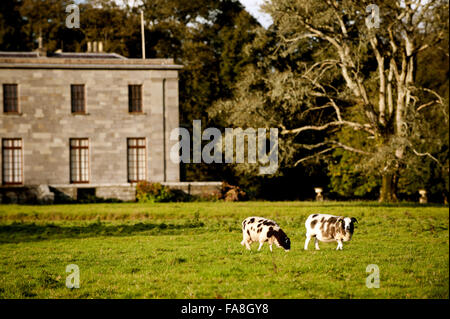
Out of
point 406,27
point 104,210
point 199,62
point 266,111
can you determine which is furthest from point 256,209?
point 199,62

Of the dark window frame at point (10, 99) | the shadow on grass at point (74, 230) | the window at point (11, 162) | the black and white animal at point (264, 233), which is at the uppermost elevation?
the dark window frame at point (10, 99)

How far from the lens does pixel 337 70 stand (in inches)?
1287

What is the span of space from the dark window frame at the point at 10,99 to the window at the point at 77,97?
9.54ft

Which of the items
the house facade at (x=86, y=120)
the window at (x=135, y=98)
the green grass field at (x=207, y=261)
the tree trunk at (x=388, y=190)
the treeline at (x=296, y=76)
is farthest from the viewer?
the window at (x=135, y=98)

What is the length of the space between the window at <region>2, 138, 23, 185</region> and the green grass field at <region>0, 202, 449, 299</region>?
1207cm

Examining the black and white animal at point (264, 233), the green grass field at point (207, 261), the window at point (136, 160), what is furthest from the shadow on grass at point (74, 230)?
the window at point (136, 160)

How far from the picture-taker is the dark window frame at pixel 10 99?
3266cm

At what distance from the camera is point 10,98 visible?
107ft

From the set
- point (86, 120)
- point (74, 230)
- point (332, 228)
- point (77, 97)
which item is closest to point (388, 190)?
point (86, 120)

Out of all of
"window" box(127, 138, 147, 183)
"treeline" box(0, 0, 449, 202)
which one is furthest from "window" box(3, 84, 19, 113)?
"treeline" box(0, 0, 449, 202)

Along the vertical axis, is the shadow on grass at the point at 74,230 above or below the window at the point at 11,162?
below

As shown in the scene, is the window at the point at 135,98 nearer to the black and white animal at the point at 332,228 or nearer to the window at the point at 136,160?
the window at the point at 136,160

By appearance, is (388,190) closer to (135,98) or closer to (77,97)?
(135,98)

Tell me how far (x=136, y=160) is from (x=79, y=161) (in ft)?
10.2
